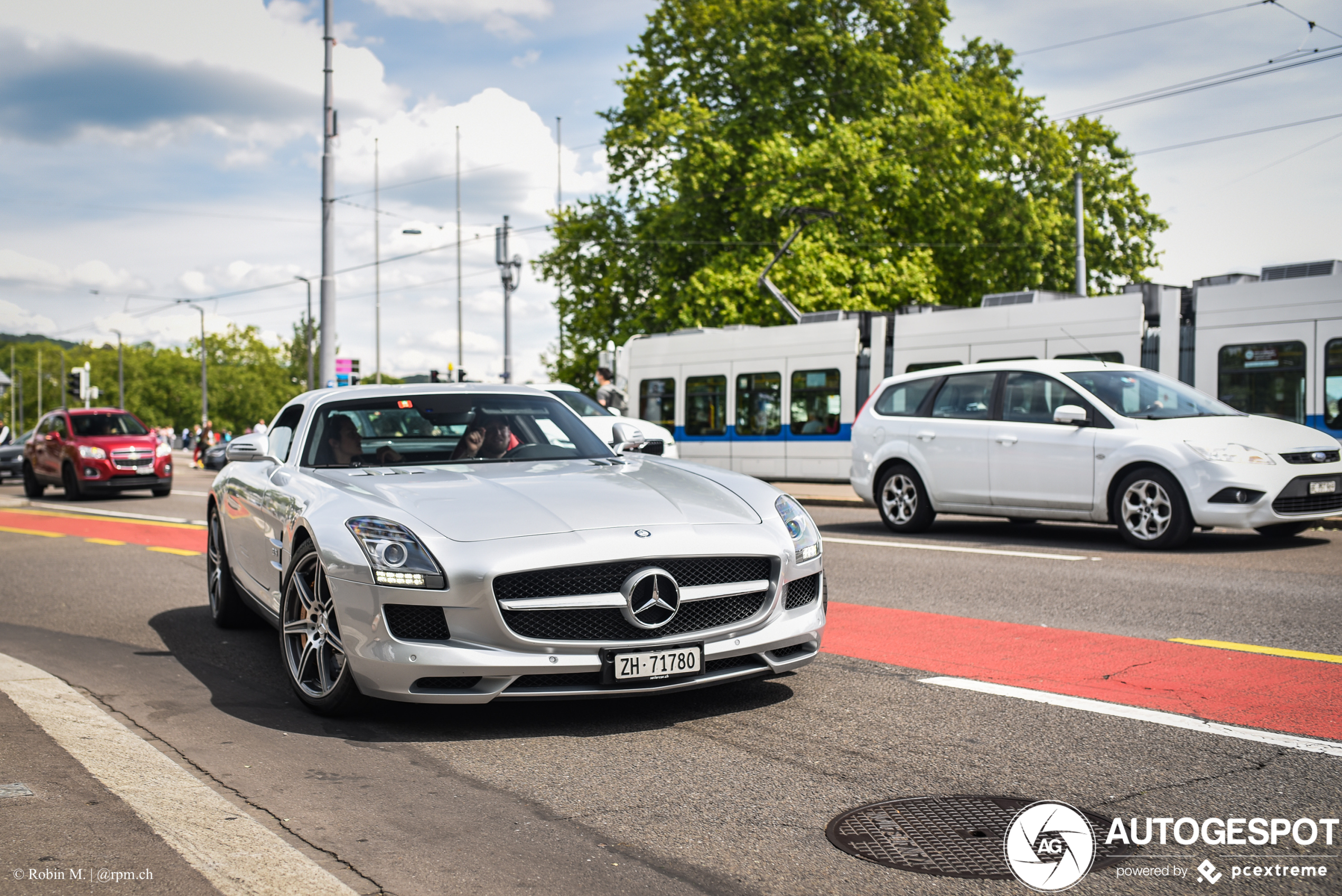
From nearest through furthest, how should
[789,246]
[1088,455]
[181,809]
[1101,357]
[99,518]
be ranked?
[181,809]
[1088,455]
[1101,357]
[99,518]
[789,246]

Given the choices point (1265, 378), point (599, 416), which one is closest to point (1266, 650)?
point (1265, 378)

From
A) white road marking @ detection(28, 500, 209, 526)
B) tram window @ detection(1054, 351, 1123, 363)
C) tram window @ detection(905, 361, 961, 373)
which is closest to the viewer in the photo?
white road marking @ detection(28, 500, 209, 526)

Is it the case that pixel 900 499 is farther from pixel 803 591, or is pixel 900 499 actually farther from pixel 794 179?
pixel 794 179

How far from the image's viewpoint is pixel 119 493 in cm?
2433

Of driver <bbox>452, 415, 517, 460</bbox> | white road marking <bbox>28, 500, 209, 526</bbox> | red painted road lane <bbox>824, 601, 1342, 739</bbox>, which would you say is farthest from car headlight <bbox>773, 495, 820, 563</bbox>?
white road marking <bbox>28, 500, 209, 526</bbox>

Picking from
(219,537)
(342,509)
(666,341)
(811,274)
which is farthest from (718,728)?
(811,274)

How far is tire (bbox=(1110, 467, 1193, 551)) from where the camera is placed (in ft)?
34.6

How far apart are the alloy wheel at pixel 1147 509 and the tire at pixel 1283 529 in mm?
821

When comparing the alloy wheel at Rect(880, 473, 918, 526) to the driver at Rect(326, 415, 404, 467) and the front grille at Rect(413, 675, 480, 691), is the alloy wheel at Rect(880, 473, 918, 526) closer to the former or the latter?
the driver at Rect(326, 415, 404, 467)

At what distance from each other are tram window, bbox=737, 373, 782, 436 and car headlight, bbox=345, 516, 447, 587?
18.8 meters

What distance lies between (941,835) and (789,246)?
24.8m

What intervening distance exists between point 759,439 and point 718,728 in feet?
63.3

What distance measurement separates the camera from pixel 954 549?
11.2 meters

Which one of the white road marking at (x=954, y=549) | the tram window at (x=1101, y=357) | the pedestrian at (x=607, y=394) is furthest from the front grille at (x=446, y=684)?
the tram window at (x=1101, y=357)
